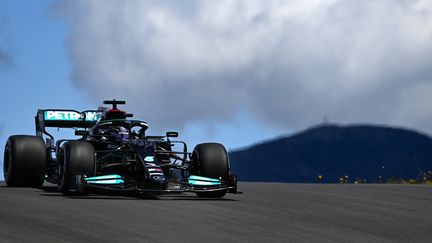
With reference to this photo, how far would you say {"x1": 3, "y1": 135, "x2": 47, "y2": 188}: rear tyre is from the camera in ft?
55.3

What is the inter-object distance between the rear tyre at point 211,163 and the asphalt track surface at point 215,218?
34 cm

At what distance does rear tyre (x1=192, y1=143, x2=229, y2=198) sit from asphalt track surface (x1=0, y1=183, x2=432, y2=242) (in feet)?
1.10

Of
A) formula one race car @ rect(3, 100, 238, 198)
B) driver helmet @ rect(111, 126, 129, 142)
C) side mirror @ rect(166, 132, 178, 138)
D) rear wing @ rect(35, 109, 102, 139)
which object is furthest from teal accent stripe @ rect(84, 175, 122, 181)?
rear wing @ rect(35, 109, 102, 139)

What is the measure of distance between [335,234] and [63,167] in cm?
605

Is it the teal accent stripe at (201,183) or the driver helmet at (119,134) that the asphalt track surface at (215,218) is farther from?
the driver helmet at (119,134)

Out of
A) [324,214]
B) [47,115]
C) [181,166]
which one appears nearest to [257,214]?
[324,214]

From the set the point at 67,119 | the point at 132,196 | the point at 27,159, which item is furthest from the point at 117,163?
the point at 67,119

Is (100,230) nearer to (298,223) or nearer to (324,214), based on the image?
(298,223)

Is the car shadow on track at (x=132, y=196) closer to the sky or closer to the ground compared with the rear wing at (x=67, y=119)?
closer to the ground

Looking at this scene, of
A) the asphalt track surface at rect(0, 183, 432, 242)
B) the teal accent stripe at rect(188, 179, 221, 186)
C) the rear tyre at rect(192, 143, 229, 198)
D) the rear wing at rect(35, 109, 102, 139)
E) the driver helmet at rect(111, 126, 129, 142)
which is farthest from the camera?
the rear wing at rect(35, 109, 102, 139)

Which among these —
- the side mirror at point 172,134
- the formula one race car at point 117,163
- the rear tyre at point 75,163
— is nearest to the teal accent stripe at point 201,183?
the formula one race car at point 117,163

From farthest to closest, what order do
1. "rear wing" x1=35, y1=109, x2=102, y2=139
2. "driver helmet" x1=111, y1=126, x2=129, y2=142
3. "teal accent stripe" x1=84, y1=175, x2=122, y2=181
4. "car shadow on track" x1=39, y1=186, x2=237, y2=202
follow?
"rear wing" x1=35, y1=109, x2=102, y2=139 < "driver helmet" x1=111, y1=126, x2=129, y2=142 < "car shadow on track" x1=39, y1=186, x2=237, y2=202 < "teal accent stripe" x1=84, y1=175, x2=122, y2=181

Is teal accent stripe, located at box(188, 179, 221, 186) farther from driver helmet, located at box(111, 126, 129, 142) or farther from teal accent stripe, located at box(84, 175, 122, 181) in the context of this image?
driver helmet, located at box(111, 126, 129, 142)

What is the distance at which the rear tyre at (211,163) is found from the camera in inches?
629
